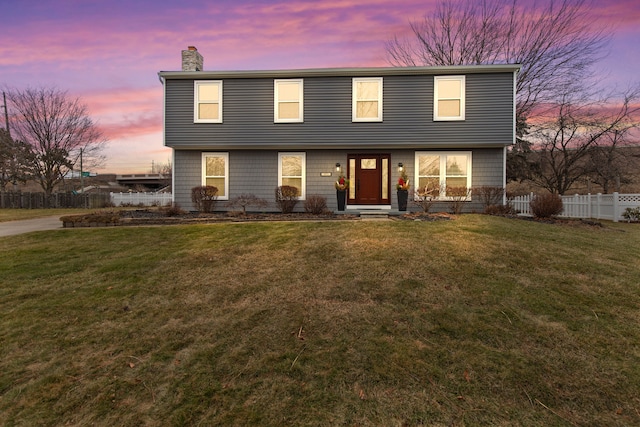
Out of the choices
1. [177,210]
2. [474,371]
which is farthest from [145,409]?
[177,210]

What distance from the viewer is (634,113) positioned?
64.7 feet

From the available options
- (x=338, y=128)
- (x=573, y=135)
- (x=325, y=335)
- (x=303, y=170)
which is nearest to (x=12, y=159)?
(x=303, y=170)

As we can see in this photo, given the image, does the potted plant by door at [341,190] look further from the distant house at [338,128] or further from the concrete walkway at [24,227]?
the concrete walkway at [24,227]

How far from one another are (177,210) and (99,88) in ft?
42.8

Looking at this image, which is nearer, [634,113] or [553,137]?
[634,113]

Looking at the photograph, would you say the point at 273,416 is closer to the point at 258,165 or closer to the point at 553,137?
the point at 258,165

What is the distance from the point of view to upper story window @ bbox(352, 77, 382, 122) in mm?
12125

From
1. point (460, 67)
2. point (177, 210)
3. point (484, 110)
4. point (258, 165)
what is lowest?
point (177, 210)

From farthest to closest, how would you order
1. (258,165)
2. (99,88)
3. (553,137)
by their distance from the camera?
1. (553,137)
2. (99,88)
3. (258,165)

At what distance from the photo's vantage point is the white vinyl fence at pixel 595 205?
1259 centimetres

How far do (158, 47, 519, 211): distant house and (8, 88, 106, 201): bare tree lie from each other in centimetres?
2135

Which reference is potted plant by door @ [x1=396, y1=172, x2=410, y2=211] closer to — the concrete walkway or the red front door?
the red front door

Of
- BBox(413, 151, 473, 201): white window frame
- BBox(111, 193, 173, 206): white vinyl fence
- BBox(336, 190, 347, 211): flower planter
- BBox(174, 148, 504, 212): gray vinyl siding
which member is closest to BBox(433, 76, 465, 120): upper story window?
BBox(413, 151, 473, 201): white window frame

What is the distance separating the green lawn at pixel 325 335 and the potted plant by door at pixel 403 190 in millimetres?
5617
